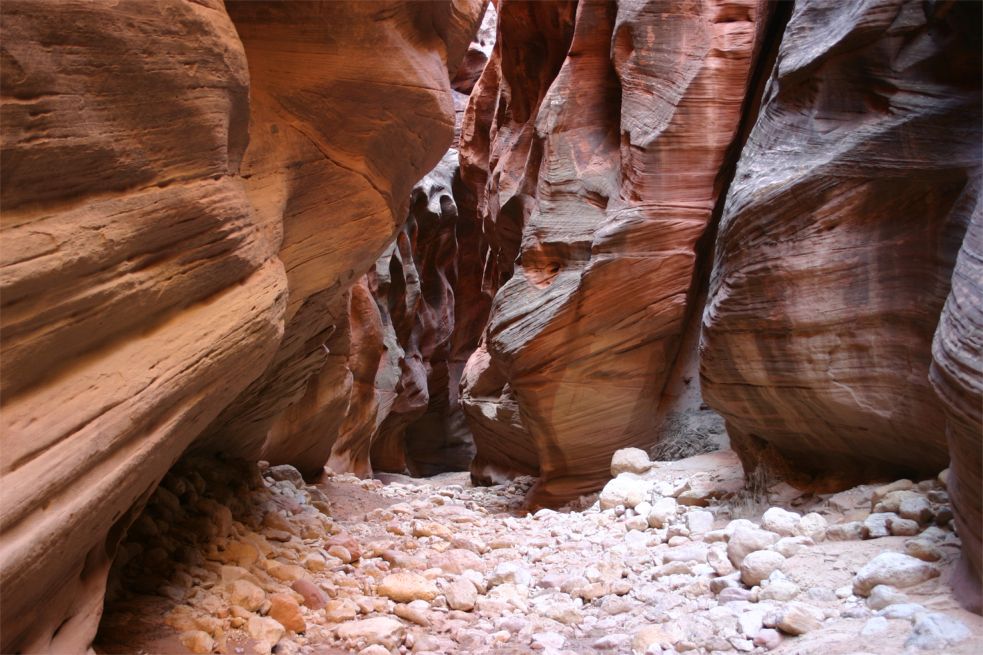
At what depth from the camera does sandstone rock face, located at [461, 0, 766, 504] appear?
9508 millimetres

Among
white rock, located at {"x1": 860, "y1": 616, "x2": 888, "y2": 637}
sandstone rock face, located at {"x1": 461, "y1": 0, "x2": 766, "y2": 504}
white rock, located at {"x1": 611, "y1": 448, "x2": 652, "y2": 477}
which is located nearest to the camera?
white rock, located at {"x1": 860, "y1": 616, "x2": 888, "y2": 637}

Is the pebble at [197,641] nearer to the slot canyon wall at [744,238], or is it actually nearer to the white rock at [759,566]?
the white rock at [759,566]

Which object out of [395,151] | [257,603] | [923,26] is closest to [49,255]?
[257,603]

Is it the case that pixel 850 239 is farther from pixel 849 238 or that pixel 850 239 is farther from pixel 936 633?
pixel 936 633

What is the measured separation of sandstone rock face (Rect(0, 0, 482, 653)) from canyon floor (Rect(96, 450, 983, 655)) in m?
0.73

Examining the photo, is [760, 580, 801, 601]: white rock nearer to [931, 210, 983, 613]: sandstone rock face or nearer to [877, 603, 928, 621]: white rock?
[877, 603, 928, 621]: white rock

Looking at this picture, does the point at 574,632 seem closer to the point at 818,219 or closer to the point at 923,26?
the point at 818,219

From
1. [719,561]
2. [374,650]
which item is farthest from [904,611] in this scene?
[374,650]

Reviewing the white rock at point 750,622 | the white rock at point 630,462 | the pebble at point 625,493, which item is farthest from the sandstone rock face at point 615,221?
the white rock at point 750,622

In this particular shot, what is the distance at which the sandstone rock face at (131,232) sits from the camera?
8.13ft

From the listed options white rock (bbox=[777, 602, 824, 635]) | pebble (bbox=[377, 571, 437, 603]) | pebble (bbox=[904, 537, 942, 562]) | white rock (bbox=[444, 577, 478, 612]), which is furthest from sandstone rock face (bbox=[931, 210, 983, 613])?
pebble (bbox=[377, 571, 437, 603])

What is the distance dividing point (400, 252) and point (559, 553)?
1332 cm

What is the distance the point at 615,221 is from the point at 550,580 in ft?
19.2

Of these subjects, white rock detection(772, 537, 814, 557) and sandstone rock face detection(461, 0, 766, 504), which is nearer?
white rock detection(772, 537, 814, 557)
